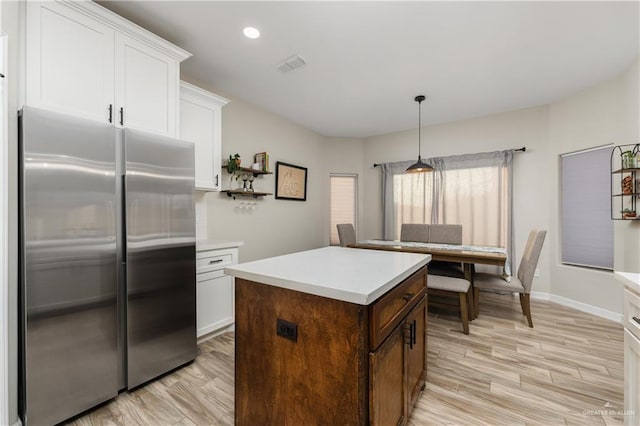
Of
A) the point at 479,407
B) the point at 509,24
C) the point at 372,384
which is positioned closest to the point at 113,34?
the point at 372,384

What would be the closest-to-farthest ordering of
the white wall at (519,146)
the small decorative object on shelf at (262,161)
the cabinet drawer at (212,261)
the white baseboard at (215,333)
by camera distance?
1. the cabinet drawer at (212,261)
2. the white baseboard at (215,333)
3. the small decorative object on shelf at (262,161)
4. the white wall at (519,146)

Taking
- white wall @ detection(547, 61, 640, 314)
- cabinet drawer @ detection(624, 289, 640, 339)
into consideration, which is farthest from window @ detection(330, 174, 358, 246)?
cabinet drawer @ detection(624, 289, 640, 339)

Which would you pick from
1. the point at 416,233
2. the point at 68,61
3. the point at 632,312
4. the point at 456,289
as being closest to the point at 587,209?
the point at 416,233

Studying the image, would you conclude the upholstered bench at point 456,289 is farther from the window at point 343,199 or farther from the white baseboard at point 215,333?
the window at point 343,199

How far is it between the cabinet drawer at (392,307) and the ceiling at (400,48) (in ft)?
6.42

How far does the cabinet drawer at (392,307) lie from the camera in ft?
3.43

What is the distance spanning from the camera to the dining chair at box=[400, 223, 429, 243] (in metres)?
4.11

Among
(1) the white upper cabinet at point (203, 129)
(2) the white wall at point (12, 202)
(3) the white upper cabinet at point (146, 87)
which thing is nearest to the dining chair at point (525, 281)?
(1) the white upper cabinet at point (203, 129)

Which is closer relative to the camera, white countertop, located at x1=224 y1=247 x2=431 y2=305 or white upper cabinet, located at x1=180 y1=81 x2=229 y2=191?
white countertop, located at x1=224 y1=247 x2=431 y2=305

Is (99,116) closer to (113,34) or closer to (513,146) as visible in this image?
(113,34)

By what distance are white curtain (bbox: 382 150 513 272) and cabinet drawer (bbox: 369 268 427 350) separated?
315 cm

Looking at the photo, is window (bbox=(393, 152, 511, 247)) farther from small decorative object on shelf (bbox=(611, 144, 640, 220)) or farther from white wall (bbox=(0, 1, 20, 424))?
white wall (bbox=(0, 1, 20, 424))

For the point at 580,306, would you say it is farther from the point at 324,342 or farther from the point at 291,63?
the point at 291,63

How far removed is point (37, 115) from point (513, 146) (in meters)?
5.08
